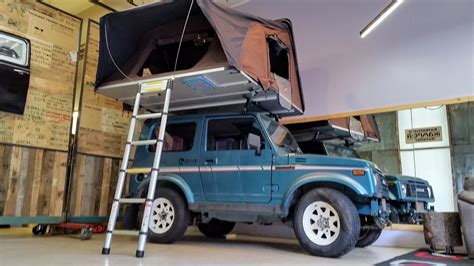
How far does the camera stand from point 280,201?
3.91 meters

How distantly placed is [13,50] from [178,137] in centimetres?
245

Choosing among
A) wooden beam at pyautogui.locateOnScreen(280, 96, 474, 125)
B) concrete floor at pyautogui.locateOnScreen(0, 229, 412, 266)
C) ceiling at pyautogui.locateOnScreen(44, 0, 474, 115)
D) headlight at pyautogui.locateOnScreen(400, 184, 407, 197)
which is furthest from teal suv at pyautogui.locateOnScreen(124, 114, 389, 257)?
ceiling at pyautogui.locateOnScreen(44, 0, 474, 115)

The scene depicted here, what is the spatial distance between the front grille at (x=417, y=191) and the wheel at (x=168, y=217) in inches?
117

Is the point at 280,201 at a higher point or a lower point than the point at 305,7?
lower

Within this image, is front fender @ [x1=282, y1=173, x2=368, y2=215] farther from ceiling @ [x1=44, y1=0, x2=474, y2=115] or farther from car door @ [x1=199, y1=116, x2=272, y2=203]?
ceiling @ [x1=44, y1=0, x2=474, y2=115]

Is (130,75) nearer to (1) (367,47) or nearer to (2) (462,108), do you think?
(1) (367,47)

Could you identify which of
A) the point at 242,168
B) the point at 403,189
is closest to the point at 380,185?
the point at 403,189

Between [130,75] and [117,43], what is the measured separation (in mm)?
602

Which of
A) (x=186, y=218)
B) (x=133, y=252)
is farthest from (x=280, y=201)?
(x=133, y=252)

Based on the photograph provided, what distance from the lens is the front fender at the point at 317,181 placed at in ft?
11.7

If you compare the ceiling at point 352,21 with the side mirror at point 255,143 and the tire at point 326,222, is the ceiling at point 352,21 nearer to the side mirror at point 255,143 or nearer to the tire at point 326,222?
the side mirror at point 255,143

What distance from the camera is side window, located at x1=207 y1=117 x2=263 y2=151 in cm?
437

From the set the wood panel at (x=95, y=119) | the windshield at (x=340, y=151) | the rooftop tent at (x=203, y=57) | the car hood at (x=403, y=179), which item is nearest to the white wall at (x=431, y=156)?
the car hood at (x=403, y=179)

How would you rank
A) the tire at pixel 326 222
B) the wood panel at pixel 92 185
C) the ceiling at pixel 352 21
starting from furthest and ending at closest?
1. the wood panel at pixel 92 185
2. the ceiling at pixel 352 21
3. the tire at pixel 326 222
